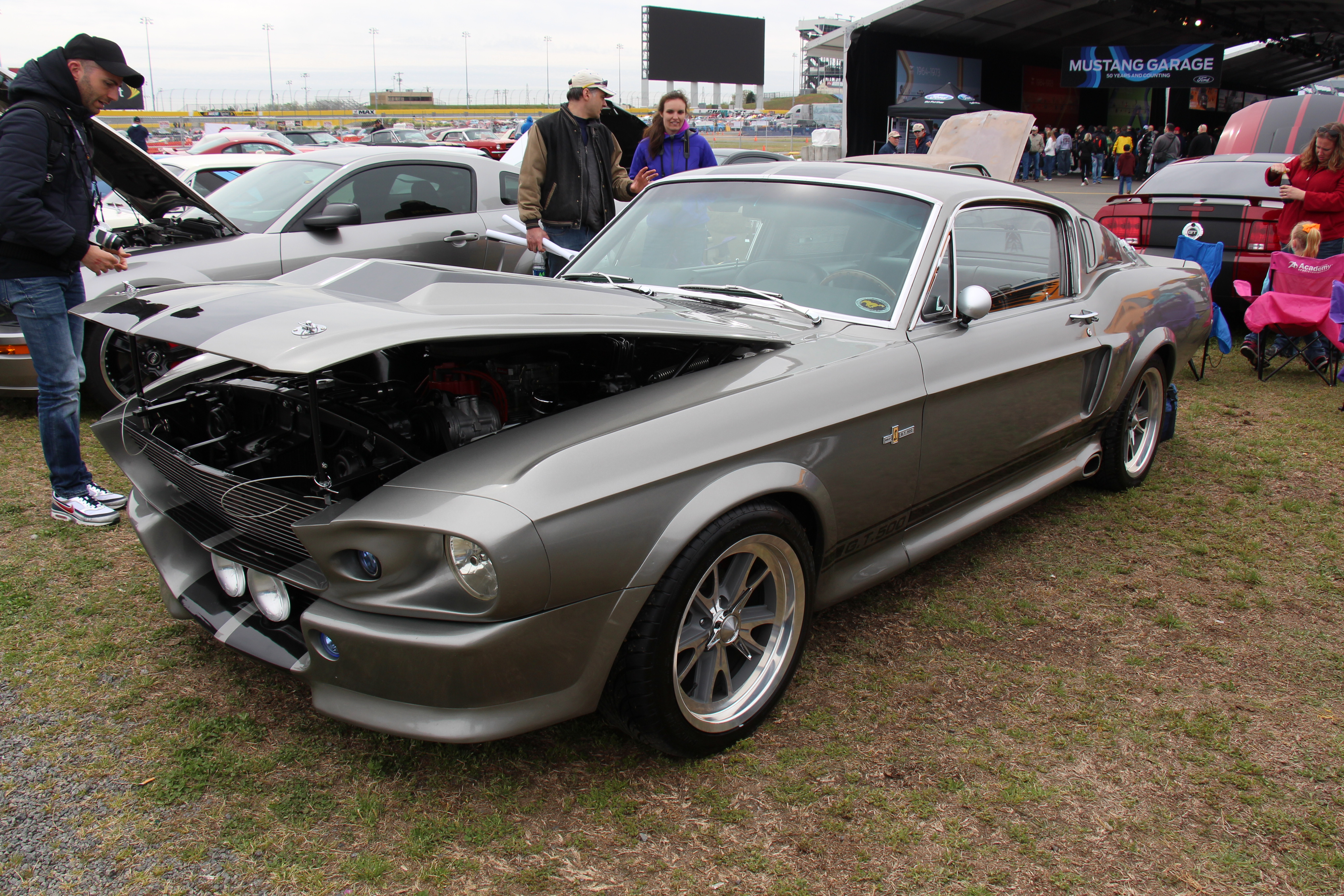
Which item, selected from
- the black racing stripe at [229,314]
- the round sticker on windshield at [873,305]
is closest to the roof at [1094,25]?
the round sticker on windshield at [873,305]

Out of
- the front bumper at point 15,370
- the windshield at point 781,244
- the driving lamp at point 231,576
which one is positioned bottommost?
the driving lamp at point 231,576

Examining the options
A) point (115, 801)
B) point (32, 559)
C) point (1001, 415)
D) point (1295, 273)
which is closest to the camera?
point (115, 801)

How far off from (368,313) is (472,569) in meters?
0.63

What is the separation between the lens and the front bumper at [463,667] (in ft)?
6.41

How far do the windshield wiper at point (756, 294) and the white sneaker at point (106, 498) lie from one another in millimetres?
2618

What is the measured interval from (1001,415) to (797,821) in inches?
66.9

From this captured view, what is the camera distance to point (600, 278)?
344 centimetres

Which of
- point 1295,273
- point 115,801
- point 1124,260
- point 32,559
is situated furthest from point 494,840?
point 1295,273

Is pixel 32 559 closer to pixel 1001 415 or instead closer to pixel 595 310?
pixel 595 310

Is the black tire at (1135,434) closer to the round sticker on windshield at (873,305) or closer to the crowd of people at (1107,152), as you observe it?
the round sticker on windshield at (873,305)

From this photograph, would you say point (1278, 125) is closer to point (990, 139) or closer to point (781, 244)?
point (990, 139)

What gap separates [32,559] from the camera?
350 centimetres

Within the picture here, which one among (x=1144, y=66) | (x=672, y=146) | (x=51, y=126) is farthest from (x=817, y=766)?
(x=1144, y=66)

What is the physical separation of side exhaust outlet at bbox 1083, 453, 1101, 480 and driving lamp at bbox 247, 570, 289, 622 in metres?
3.27
